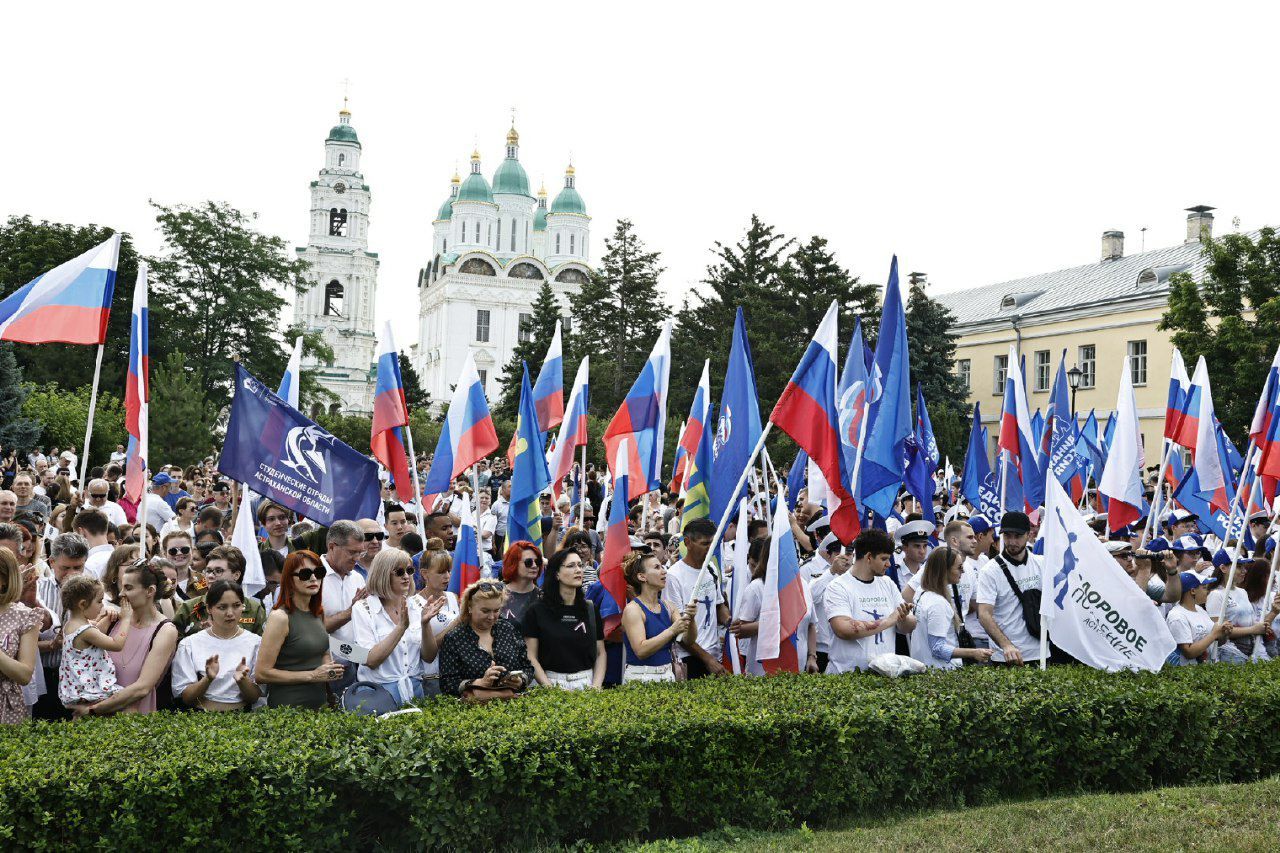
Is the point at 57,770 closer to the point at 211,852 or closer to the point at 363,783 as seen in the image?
the point at 211,852

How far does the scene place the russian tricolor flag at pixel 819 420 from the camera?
841cm

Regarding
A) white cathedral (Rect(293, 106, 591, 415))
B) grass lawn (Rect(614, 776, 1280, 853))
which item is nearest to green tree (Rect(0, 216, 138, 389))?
grass lawn (Rect(614, 776, 1280, 853))

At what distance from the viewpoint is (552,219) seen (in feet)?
373

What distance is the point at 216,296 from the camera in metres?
53.6

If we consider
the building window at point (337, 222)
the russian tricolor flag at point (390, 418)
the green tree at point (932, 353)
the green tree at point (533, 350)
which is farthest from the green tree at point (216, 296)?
the building window at point (337, 222)

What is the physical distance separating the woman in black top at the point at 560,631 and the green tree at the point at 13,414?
2871 cm

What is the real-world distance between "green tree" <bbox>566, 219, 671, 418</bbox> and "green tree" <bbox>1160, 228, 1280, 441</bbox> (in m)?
28.4

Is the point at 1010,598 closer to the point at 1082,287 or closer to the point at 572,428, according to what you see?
the point at 572,428

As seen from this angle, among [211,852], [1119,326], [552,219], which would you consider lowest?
[211,852]

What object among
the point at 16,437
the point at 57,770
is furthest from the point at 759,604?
the point at 16,437

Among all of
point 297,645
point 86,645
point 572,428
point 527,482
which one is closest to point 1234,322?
point 572,428

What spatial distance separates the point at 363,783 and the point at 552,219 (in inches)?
4360

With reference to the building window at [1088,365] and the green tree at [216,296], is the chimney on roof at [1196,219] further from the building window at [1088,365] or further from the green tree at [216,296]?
the green tree at [216,296]

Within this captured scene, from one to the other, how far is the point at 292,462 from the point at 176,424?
91.8 feet
